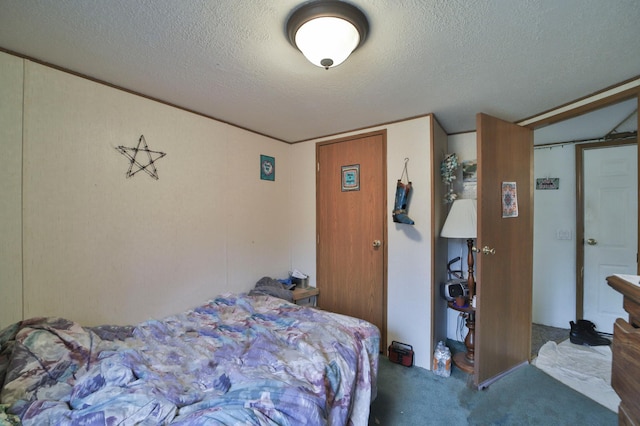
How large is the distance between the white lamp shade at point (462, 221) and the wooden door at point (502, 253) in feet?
0.55

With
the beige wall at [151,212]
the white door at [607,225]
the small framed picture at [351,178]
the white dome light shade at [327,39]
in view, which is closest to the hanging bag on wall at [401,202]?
the beige wall at [151,212]

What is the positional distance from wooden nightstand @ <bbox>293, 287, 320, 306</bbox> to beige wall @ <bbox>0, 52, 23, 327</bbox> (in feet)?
6.58

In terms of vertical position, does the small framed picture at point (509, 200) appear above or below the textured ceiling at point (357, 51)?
below

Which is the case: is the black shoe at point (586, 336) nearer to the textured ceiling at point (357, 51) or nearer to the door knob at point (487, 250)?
the door knob at point (487, 250)

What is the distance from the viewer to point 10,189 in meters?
1.42

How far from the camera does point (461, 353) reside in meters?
2.45

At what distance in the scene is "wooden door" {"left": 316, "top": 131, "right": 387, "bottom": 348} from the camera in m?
Answer: 2.60

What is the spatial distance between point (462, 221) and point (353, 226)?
1042mm

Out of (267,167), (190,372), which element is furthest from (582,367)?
(267,167)

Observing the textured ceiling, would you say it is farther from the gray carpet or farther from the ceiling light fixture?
the gray carpet

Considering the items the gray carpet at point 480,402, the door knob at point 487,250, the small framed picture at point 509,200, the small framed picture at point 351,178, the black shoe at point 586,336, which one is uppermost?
the small framed picture at point 351,178

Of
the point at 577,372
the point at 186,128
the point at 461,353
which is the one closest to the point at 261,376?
the point at 186,128

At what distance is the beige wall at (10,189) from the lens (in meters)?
1.39

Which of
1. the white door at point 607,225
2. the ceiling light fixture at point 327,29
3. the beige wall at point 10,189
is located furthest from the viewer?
the white door at point 607,225
